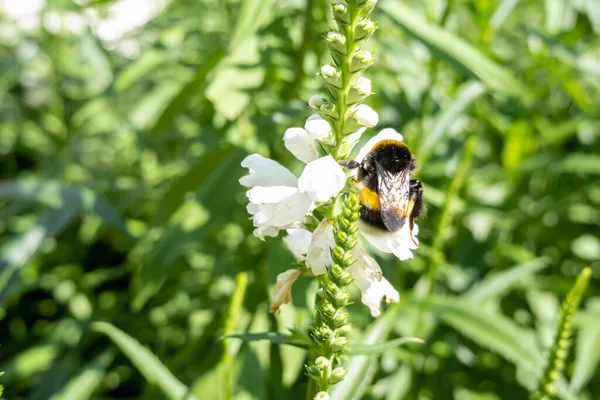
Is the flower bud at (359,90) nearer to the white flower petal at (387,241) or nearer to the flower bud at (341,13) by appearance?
the flower bud at (341,13)

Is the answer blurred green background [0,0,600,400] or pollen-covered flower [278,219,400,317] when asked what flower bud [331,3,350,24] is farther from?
blurred green background [0,0,600,400]

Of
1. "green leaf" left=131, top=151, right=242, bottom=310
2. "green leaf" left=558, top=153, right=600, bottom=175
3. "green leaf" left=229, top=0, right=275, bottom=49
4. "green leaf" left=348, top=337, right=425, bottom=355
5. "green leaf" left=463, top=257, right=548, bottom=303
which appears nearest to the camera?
"green leaf" left=348, top=337, right=425, bottom=355

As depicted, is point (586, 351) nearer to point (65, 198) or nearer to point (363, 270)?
point (363, 270)

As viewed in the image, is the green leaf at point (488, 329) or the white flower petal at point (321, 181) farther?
the green leaf at point (488, 329)

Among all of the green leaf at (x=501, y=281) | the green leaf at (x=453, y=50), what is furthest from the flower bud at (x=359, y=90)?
the green leaf at (x=501, y=281)

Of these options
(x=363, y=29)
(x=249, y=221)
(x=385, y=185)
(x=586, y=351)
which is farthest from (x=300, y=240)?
(x=586, y=351)

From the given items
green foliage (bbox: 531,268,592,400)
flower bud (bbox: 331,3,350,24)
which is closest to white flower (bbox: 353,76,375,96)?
flower bud (bbox: 331,3,350,24)
